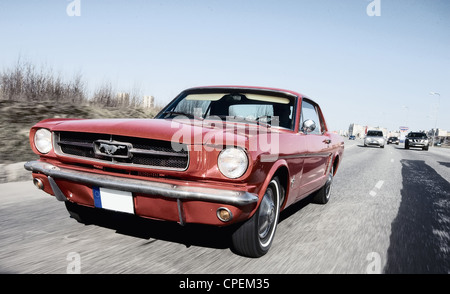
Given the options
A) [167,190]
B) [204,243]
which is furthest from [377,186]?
[167,190]

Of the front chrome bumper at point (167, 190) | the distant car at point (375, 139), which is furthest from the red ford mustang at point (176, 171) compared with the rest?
the distant car at point (375, 139)

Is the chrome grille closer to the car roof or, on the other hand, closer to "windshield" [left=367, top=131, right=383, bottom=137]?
the car roof

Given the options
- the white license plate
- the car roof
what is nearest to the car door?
the car roof

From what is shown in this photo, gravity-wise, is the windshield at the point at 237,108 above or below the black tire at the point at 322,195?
above

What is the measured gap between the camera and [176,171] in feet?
8.33

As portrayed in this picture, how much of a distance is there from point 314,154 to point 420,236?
1366mm

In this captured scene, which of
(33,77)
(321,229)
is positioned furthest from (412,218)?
(33,77)

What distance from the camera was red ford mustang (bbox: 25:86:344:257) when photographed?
97.4 inches

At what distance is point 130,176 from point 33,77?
390 inches

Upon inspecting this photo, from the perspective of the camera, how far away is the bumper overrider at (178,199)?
95.0 inches

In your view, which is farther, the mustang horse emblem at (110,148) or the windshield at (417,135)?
the windshield at (417,135)

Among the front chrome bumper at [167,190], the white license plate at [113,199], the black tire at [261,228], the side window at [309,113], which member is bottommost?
the black tire at [261,228]

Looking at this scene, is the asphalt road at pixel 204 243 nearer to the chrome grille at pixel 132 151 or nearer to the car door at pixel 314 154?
the car door at pixel 314 154

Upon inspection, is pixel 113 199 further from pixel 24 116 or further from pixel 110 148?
pixel 24 116
